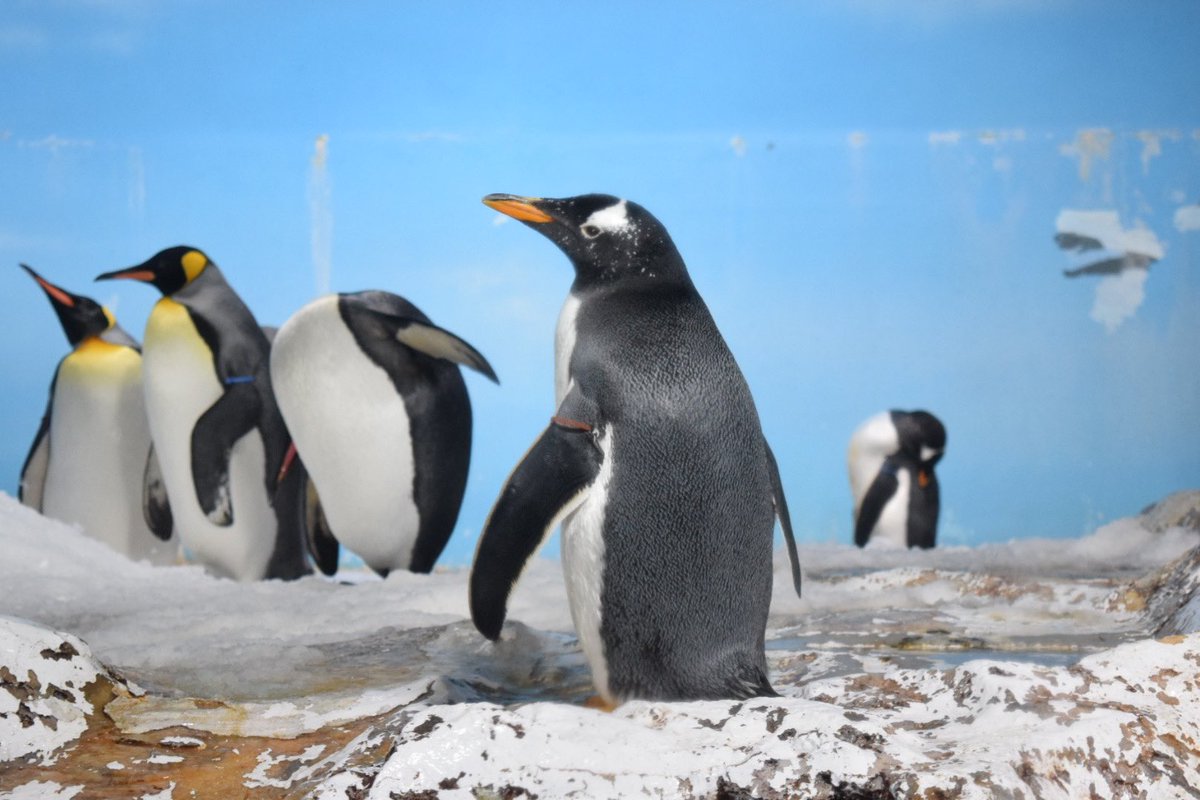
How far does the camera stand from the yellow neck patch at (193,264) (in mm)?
4496

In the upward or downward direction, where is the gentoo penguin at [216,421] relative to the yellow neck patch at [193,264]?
downward

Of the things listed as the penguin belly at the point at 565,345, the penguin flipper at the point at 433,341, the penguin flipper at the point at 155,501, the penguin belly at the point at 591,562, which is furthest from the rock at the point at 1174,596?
the penguin flipper at the point at 155,501

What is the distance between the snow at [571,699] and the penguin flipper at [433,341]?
2.94 feet

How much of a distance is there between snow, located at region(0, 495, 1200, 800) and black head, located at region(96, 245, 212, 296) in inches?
63.9

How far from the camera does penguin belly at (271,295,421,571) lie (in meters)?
4.02

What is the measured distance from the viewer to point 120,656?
2314 mm

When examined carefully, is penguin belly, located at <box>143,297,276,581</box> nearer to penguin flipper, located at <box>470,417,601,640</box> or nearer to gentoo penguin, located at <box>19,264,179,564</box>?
gentoo penguin, located at <box>19,264,179,564</box>

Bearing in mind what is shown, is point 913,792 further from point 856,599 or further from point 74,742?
point 856,599

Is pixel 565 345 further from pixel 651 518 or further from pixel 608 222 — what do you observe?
pixel 651 518

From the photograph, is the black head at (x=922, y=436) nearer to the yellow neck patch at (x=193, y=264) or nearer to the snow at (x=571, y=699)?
the snow at (x=571, y=699)

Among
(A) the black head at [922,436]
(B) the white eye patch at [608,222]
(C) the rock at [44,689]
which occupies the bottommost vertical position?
(C) the rock at [44,689]

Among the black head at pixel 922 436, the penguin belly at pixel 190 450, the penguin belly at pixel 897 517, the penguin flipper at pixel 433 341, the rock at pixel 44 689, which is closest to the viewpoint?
the rock at pixel 44 689

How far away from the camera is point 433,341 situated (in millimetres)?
3930

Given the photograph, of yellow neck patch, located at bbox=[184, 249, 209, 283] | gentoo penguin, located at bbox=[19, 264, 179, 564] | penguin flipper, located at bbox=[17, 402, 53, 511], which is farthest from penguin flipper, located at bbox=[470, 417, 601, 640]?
penguin flipper, located at bbox=[17, 402, 53, 511]
